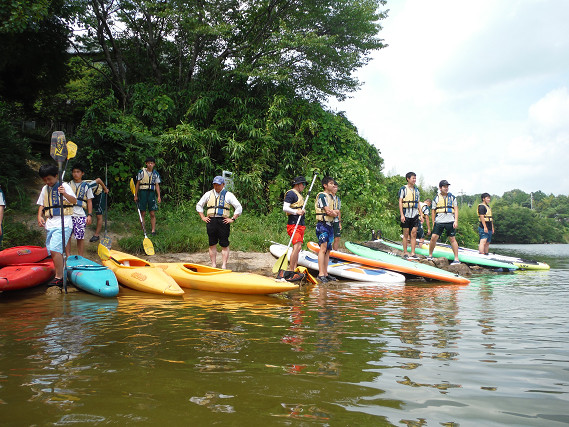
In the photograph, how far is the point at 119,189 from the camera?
10.9m

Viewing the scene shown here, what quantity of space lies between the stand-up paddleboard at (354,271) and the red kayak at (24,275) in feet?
13.2

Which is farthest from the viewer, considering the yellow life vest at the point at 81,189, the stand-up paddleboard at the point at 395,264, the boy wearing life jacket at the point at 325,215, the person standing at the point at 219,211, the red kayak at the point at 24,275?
the stand-up paddleboard at the point at 395,264

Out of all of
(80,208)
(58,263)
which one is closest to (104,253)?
(80,208)

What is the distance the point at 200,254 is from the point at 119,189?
3715mm

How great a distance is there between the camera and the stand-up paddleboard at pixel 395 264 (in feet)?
25.0

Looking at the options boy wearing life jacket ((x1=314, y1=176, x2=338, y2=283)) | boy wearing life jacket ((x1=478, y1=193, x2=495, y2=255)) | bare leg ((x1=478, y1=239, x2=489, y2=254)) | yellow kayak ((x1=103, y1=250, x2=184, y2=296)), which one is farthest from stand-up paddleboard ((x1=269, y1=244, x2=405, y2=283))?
→ bare leg ((x1=478, y1=239, x2=489, y2=254))

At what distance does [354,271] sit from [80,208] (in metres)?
4.75

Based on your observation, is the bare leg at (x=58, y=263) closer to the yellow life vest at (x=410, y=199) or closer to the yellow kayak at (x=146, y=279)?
the yellow kayak at (x=146, y=279)

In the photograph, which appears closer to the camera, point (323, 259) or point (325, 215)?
point (325, 215)

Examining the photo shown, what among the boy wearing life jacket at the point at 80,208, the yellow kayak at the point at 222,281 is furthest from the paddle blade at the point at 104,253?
the yellow kayak at the point at 222,281

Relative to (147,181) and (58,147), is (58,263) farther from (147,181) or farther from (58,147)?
(147,181)

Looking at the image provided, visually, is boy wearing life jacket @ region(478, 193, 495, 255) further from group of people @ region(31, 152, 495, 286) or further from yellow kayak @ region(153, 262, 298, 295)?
yellow kayak @ region(153, 262, 298, 295)

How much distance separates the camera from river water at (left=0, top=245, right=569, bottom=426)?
6.09 feet

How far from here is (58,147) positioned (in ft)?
19.6
